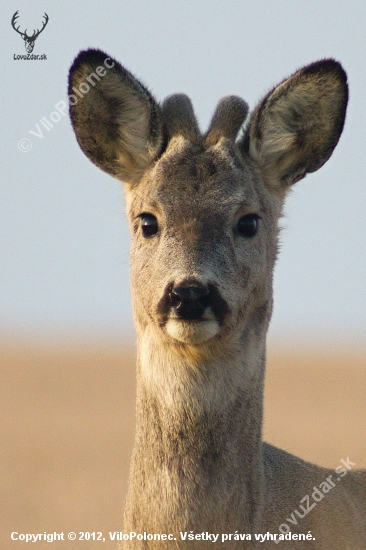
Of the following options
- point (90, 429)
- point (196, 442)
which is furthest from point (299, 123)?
point (90, 429)

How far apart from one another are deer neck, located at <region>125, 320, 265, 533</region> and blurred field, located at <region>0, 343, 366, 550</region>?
366 centimetres

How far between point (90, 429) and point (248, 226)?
877 inches

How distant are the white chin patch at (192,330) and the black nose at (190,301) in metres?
0.05

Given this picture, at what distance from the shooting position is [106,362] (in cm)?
5806

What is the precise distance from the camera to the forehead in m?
7.13

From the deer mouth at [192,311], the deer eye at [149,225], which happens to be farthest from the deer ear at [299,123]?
the deer mouth at [192,311]

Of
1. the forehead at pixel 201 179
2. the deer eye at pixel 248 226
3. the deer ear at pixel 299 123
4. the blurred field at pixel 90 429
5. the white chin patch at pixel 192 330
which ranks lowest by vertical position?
the white chin patch at pixel 192 330

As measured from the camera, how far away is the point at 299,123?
26.4 ft

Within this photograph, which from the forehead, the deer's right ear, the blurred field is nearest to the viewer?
the forehead

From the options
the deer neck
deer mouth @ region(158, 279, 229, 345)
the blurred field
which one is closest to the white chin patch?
deer mouth @ region(158, 279, 229, 345)

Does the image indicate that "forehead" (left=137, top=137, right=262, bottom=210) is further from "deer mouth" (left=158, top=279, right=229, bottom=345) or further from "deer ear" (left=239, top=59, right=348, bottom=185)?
"deer mouth" (left=158, top=279, right=229, bottom=345)

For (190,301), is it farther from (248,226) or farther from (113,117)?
(113,117)

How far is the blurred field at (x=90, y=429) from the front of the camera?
16453mm

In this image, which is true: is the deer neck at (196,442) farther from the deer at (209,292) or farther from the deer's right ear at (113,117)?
the deer's right ear at (113,117)
